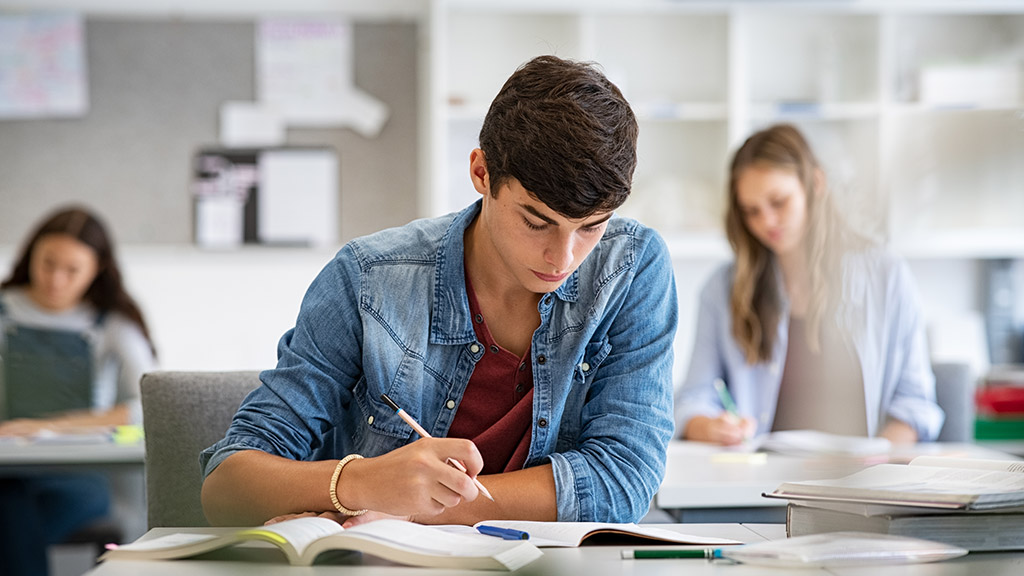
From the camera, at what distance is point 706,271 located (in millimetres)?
3451

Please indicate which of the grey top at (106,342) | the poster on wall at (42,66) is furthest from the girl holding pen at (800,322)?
the poster on wall at (42,66)

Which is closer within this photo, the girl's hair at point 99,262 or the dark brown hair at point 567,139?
the dark brown hair at point 567,139

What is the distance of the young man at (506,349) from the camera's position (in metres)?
1.06

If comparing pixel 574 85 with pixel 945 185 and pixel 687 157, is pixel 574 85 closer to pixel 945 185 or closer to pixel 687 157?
pixel 687 157

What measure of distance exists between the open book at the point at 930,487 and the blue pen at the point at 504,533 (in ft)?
0.85

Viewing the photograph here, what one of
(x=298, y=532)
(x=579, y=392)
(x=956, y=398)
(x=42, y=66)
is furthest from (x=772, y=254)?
(x=42, y=66)

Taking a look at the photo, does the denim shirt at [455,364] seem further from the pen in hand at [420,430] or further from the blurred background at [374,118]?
the blurred background at [374,118]

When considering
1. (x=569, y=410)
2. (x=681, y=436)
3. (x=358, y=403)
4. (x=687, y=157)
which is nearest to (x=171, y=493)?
(x=358, y=403)

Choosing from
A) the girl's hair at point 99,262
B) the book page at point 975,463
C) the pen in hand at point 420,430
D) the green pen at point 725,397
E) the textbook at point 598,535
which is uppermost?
the girl's hair at point 99,262

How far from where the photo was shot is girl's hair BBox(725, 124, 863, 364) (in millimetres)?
2223

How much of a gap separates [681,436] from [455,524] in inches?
43.3

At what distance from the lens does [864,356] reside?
83.9 inches

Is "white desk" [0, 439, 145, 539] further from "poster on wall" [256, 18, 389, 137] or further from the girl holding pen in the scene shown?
"poster on wall" [256, 18, 389, 137]

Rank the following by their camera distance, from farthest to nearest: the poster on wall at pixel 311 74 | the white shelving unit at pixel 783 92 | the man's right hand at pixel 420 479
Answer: the poster on wall at pixel 311 74 → the white shelving unit at pixel 783 92 → the man's right hand at pixel 420 479
